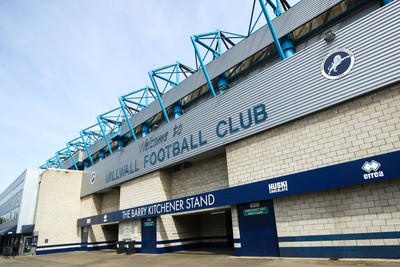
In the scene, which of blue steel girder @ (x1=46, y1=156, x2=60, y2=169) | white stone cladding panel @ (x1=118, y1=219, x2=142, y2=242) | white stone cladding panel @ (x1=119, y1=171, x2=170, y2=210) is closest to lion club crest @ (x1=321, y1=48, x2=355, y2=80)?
white stone cladding panel @ (x1=119, y1=171, x2=170, y2=210)

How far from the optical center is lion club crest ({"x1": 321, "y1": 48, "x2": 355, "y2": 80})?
420 inches

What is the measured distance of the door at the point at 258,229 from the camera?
39.9 ft

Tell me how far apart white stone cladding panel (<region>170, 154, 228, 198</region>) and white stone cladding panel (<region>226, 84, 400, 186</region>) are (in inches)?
122

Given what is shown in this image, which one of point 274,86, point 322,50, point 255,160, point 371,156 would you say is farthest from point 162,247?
point 322,50

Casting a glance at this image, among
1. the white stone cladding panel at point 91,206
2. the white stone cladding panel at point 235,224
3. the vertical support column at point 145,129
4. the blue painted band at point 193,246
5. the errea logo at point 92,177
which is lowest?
the blue painted band at point 193,246

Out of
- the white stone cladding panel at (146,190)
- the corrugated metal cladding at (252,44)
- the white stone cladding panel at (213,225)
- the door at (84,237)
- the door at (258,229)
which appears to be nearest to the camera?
the door at (258,229)

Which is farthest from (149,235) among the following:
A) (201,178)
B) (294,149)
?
(294,149)

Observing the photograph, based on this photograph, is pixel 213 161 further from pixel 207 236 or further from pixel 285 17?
pixel 285 17

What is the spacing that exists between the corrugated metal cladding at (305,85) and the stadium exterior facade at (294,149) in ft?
0.15

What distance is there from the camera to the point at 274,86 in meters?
13.2

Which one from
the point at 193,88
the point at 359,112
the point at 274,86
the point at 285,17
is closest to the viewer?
the point at 359,112

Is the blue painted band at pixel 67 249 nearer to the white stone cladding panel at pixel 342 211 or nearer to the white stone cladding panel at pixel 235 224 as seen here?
the white stone cladding panel at pixel 235 224

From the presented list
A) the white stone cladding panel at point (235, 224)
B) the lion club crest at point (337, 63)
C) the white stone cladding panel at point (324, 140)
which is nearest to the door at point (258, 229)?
the white stone cladding panel at point (235, 224)

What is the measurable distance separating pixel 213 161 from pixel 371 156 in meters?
10.3
